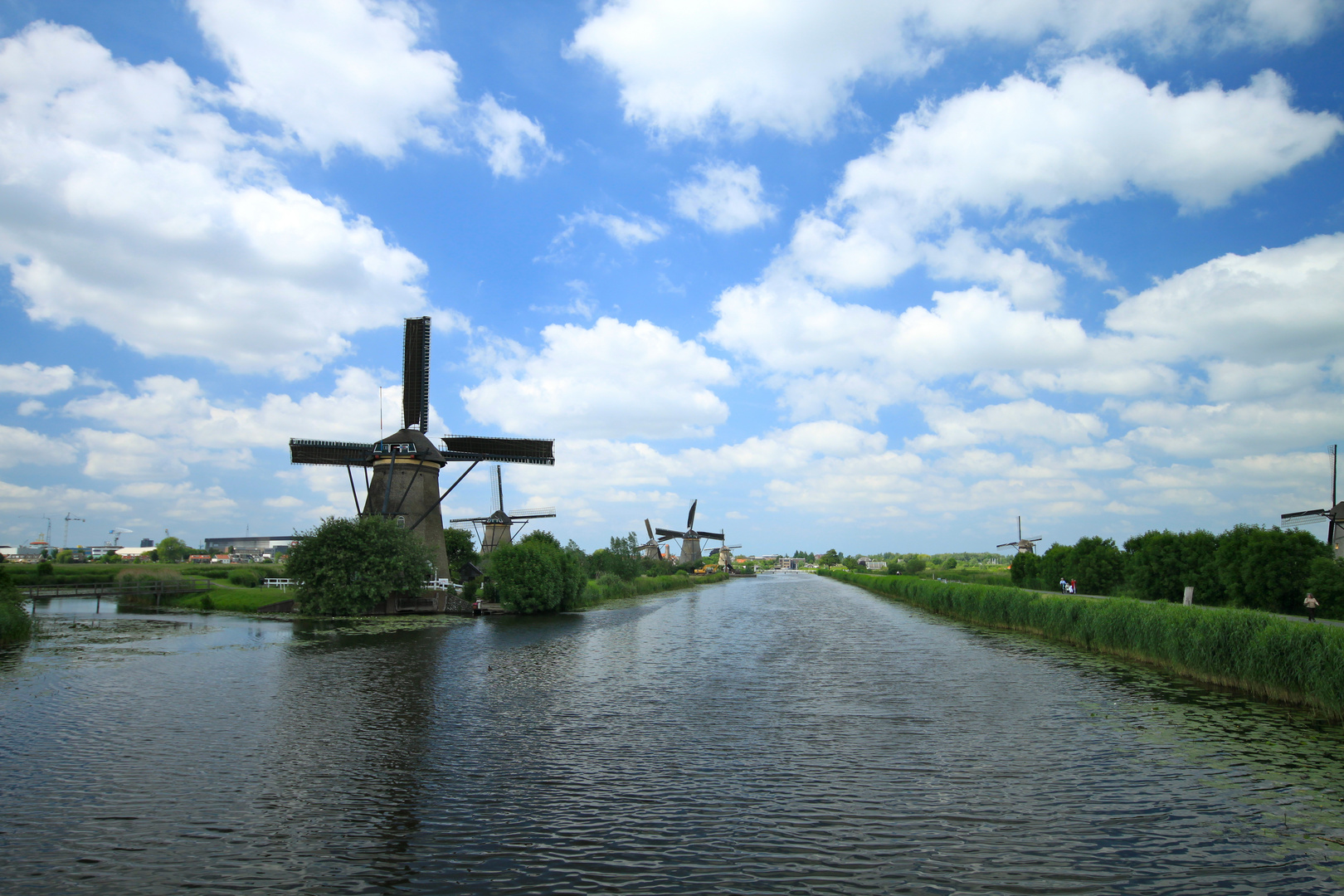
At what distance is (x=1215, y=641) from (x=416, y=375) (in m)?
48.3

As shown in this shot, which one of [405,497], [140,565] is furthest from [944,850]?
[140,565]

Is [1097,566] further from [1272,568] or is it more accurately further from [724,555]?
[724,555]

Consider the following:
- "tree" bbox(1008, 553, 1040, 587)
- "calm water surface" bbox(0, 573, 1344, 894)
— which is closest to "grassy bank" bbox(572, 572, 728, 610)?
"calm water surface" bbox(0, 573, 1344, 894)

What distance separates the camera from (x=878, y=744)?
1393 centimetres

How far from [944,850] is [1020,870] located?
0.87 metres

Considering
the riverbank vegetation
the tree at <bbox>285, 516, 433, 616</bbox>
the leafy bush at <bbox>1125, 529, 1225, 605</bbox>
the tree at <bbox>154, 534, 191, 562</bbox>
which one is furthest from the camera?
the tree at <bbox>154, 534, 191, 562</bbox>

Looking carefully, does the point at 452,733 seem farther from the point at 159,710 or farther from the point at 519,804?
the point at 159,710

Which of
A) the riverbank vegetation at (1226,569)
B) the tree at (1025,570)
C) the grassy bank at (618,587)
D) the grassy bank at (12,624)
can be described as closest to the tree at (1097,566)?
the riverbank vegetation at (1226,569)

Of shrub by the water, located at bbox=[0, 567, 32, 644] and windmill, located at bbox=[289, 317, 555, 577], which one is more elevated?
windmill, located at bbox=[289, 317, 555, 577]

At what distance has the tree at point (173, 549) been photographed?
138250 mm

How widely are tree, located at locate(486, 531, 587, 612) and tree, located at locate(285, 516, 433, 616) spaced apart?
5.97 metres

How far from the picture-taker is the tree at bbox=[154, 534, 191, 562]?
454 ft

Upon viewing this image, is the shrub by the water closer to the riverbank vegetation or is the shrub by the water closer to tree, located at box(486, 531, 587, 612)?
tree, located at box(486, 531, 587, 612)

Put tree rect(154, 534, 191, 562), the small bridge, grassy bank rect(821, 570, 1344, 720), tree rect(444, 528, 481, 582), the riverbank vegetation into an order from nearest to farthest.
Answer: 1. grassy bank rect(821, 570, 1344, 720)
2. the riverbank vegetation
3. the small bridge
4. tree rect(444, 528, 481, 582)
5. tree rect(154, 534, 191, 562)
